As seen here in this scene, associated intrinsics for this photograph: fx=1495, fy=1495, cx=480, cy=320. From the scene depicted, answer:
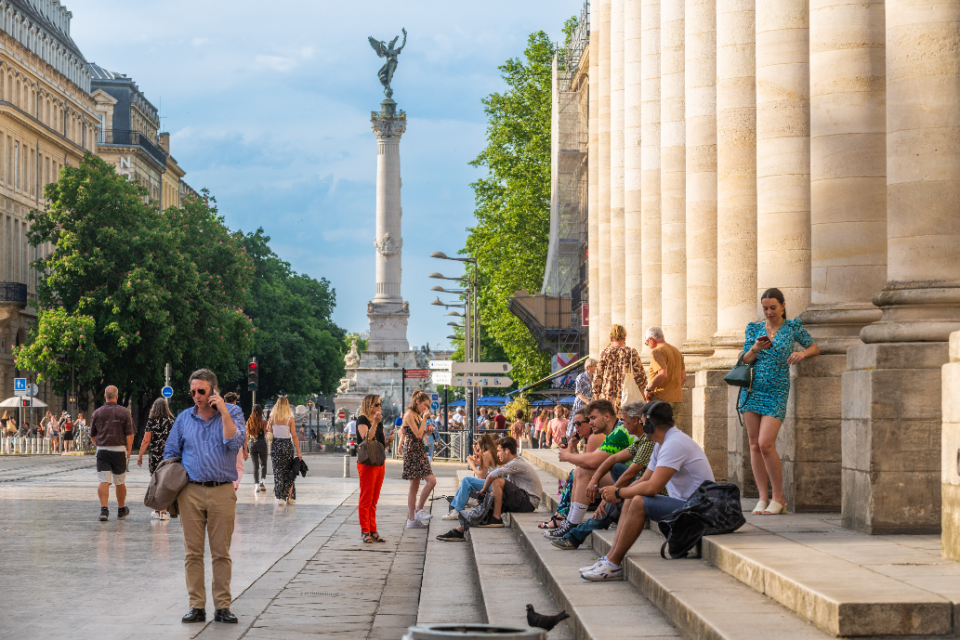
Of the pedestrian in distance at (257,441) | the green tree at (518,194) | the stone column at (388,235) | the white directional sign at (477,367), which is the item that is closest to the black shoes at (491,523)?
the pedestrian in distance at (257,441)

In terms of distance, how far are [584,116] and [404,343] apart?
122ft

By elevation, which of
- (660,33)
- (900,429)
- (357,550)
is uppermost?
(660,33)

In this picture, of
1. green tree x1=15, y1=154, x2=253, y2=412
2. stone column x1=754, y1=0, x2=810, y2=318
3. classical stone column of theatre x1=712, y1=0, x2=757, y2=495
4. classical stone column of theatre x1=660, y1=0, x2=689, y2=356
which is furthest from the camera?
green tree x1=15, y1=154, x2=253, y2=412

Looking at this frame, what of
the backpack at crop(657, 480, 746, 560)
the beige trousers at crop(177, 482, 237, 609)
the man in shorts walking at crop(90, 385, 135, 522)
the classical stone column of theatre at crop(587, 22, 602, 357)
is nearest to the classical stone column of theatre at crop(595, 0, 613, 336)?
the classical stone column of theatre at crop(587, 22, 602, 357)

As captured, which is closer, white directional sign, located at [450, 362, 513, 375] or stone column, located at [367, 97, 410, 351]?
white directional sign, located at [450, 362, 513, 375]

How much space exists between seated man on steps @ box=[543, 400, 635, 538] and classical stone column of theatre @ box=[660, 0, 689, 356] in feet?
23.9

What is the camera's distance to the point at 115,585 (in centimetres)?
1255

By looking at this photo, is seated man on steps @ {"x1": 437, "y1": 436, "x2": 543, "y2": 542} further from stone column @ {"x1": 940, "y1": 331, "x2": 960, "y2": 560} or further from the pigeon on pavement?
the pigeon on pavement

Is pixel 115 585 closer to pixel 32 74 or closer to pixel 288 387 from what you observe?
pixel 32 74

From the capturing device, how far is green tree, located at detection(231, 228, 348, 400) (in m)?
90.9

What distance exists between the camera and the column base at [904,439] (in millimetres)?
10062

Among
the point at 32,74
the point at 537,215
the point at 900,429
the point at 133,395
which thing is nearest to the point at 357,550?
the point at 900,429

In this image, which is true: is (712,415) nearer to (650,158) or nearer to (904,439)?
(904,439)

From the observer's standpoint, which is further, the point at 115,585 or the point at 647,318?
the point at 647,318
